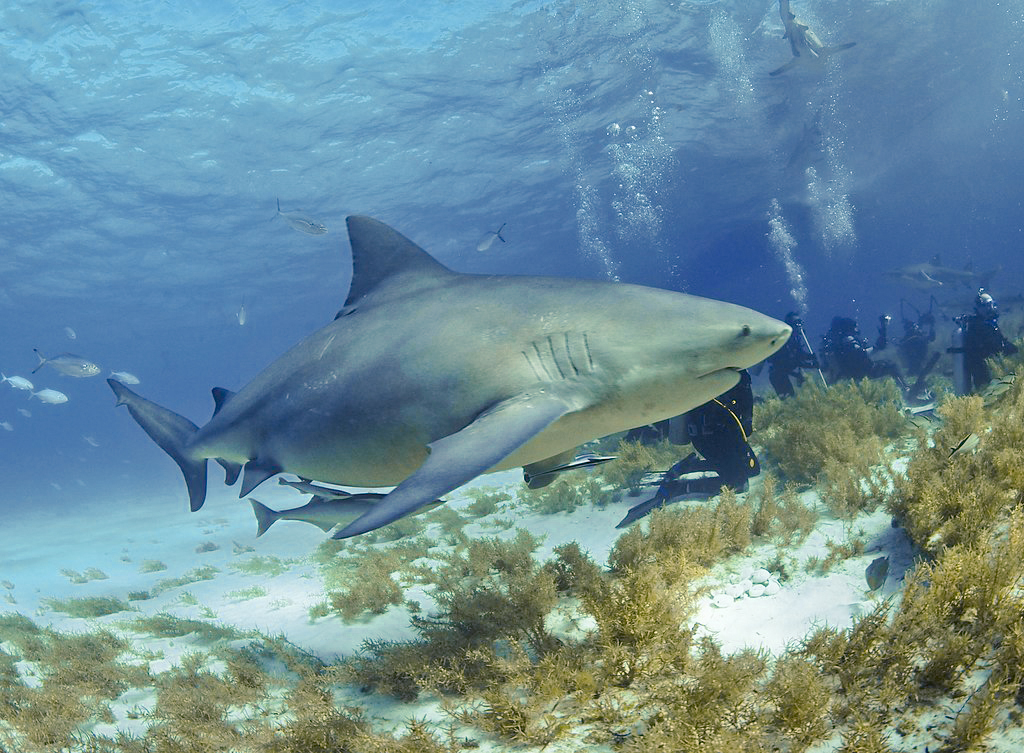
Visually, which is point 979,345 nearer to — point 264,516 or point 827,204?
point 264,516

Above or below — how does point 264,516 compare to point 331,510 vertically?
below

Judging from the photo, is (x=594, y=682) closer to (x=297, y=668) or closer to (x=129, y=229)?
(x=297, y=668)

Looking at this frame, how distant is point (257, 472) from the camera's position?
13.0 ft

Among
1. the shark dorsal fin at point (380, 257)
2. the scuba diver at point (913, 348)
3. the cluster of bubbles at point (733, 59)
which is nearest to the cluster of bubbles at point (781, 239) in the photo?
the cluster of bubbles at point (733, 59)

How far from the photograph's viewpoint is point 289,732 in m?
2.80

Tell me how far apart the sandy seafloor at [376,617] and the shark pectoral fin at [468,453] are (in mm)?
1254

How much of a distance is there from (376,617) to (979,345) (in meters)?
9.29

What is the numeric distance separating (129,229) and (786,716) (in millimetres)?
37462

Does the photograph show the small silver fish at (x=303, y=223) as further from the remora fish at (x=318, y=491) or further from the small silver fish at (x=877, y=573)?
A: the small silver fish at (x=877, y=573)

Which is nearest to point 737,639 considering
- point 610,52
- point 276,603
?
point 276,603

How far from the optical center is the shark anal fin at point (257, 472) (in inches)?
153

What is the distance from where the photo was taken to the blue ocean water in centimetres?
1934

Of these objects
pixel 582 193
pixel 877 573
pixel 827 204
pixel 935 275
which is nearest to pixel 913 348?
pixel 935 275

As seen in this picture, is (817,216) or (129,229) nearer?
(129,229)
